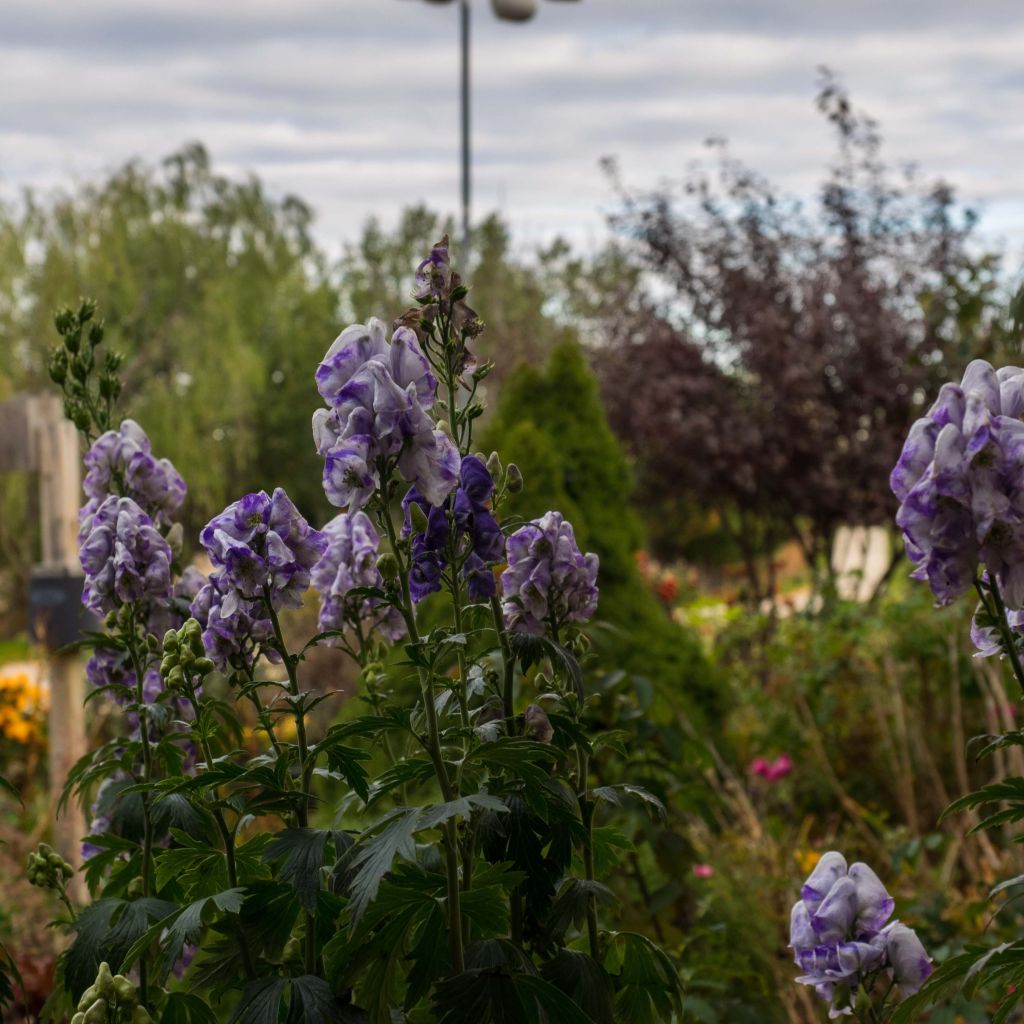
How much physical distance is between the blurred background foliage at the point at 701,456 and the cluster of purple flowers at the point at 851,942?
298mm

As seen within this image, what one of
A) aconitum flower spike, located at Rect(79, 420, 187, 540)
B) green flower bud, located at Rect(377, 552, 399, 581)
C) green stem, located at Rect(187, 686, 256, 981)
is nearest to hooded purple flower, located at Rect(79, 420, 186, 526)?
aconitum flower spike, located at Rect(79, 420, 187, 540)

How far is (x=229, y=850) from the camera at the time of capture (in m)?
1.73

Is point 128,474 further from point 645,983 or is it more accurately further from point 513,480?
point 645,983

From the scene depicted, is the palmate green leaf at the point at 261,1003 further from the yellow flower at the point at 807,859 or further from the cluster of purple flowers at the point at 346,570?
the yellow flower at the point at 807,859

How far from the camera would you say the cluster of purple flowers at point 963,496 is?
1.46 m

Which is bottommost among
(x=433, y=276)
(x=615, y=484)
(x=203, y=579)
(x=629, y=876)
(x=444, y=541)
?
(x=629, y=876)

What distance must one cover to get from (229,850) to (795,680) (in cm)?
598

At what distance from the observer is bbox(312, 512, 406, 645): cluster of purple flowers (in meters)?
2.08

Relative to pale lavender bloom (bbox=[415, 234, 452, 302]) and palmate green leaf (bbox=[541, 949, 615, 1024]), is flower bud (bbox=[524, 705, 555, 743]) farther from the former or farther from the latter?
pale lavender bloom (bbox=[415, 234, 452, 302])

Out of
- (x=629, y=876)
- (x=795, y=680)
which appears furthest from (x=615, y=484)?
(x=629, y=876)

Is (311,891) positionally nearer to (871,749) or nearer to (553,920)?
(553,920)

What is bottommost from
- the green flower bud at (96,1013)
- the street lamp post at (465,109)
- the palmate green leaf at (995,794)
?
the green flower bud at (96,1013)

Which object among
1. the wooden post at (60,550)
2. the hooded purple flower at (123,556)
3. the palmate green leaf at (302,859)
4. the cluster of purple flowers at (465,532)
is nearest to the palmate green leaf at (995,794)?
the cluster of purple flowers at (465,532)

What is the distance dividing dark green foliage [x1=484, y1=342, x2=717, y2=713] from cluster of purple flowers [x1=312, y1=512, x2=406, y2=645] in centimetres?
283
